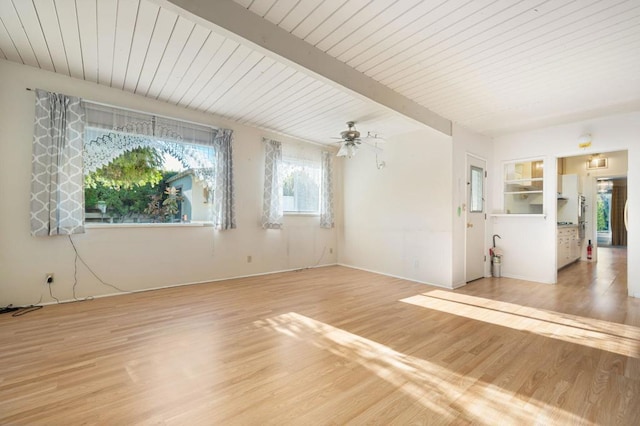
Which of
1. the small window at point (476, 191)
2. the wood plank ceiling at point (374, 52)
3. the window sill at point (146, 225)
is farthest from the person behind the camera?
the small window at point (476, 191)

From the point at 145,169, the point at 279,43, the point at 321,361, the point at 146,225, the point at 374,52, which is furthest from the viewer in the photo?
the point at 145,169

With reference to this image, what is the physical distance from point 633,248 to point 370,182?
403 centimetres

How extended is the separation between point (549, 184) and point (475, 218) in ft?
4.16

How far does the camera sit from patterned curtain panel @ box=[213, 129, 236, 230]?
4.65 meters

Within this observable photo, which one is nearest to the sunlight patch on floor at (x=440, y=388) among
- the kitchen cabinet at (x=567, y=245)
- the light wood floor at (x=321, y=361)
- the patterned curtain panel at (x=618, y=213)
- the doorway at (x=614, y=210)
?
the light wood floor at (x=321, y=361)

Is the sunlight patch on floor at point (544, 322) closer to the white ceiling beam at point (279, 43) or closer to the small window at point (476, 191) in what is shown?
the small window at point (476, 191)

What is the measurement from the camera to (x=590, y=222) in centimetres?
723

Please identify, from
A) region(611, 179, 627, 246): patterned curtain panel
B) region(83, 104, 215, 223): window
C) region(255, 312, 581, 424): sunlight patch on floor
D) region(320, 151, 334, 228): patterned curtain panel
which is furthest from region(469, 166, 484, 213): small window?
region(611, 179, 627, 246): patterned curtain panel

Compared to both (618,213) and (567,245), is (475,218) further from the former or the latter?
(618,213)

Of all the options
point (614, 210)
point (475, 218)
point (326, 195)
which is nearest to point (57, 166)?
point (326, 195)

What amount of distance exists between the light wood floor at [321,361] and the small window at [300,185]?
2.41m

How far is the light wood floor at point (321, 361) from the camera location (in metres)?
1.60

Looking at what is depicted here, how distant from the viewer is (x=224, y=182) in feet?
15.4

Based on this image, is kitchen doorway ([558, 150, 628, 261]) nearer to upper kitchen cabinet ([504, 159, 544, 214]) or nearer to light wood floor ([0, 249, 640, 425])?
upper kitchen cabinet ([504, 159, 544, 214])
